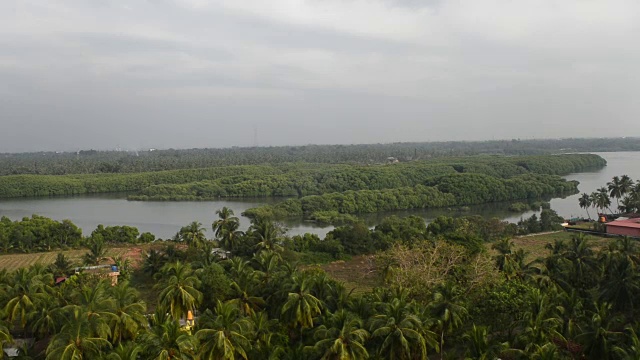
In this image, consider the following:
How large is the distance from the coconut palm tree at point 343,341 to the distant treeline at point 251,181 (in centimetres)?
4905

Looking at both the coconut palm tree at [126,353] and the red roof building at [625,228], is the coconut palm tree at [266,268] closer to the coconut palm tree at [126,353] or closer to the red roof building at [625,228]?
the coconut palm tree at [126,353]

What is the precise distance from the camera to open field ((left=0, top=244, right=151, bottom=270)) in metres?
29.7

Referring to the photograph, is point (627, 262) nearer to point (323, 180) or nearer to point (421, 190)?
point (421, 190)

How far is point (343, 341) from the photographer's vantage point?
42.5ft

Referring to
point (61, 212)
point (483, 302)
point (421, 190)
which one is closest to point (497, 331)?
point (483, 302)

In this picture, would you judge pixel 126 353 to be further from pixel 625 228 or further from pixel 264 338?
pixel 625 228

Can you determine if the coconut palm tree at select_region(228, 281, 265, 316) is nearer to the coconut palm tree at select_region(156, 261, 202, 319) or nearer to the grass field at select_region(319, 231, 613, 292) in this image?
the coconut palm tree at select_region(156, 261, 202, 319)

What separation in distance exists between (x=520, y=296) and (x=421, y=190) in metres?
42.8

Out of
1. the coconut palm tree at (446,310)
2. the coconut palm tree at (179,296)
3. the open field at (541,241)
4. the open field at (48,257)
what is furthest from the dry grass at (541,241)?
the open field at (48,257)

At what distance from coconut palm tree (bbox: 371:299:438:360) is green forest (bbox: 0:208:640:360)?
4 cm

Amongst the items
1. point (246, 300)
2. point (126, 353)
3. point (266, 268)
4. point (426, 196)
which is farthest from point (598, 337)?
point (426, 196)

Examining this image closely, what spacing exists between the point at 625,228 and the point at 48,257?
3871 centimetres

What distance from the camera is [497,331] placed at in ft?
52.7

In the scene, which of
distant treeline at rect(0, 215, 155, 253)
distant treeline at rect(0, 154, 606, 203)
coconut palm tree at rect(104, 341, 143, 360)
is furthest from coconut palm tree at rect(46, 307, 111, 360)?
distant treeline at rect(0, 154, 606, 203)
